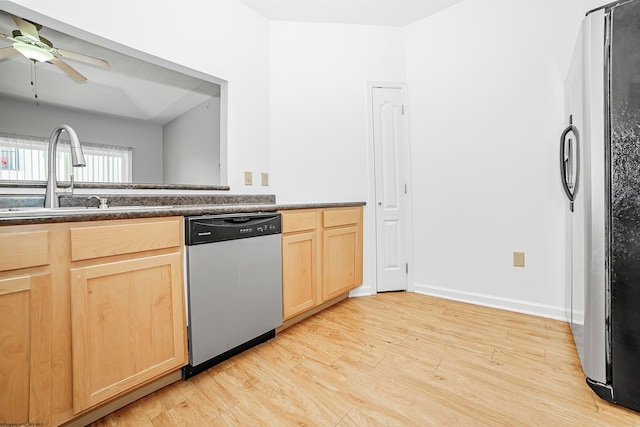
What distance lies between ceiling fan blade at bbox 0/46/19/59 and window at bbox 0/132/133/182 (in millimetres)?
372

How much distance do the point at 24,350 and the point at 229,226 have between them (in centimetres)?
85

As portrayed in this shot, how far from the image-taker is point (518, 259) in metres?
2.22

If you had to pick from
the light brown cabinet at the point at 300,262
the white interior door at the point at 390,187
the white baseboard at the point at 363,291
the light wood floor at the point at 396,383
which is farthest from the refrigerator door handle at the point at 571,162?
the white baseboard at the point at 363,291

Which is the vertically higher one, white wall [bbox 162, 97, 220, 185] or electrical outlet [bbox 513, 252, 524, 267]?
white wall [bbox 162, 97, 220, 185]

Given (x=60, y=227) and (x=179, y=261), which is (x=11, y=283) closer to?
(x=60, y=227)

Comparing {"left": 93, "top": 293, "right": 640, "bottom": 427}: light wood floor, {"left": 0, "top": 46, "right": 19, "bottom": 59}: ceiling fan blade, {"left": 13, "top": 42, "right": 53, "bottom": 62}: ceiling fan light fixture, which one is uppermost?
{"left": 13, "top": 42, "right": 53, "bottom": 62}: ceiling fan light fixture

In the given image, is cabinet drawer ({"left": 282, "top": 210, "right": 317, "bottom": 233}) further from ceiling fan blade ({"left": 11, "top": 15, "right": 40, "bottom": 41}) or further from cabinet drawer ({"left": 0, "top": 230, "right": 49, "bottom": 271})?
ceiling fan blade ({"left": 11, "top": 15, "right": 40, "bottom": 41})

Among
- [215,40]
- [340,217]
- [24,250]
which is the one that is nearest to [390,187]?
[340,217]

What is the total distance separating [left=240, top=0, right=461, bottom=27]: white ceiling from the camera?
239 cm

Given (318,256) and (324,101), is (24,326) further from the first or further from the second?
(324,101)

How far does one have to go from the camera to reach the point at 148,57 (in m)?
1.82

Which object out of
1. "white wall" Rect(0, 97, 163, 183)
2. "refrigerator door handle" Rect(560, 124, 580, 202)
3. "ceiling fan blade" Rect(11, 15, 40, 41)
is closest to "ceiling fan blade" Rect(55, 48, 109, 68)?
"ceiling fan blade" Rect(11, 15, 40, 41)

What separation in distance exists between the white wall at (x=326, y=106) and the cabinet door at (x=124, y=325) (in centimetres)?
145

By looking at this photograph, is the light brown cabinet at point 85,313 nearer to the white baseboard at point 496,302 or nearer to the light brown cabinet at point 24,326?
the light brown cabinet at point 24,326
